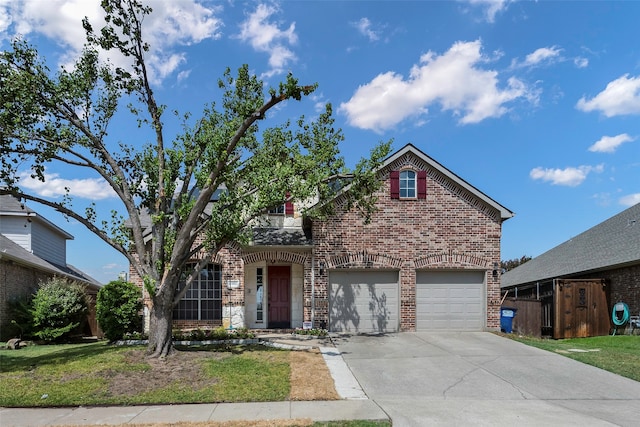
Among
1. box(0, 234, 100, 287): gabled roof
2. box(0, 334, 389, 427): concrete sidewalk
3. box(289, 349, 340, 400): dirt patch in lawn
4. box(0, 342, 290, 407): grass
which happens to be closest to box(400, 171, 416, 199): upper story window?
box(289, 349, 340, 400): dirt patch in lawn

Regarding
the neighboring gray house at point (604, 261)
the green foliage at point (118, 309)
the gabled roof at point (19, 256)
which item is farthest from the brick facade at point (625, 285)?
the gabled roof at point (19, 256)

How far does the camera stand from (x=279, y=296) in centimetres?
1755

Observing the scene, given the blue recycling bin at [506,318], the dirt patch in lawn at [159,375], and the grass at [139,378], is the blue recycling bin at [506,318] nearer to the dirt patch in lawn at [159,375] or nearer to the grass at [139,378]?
the grass at [139,378]

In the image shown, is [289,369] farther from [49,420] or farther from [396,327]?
[396,327]

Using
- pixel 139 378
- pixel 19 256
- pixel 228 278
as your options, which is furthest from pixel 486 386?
pixel 19 256

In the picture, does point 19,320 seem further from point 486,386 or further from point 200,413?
point 486,386

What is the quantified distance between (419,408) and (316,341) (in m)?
6.64

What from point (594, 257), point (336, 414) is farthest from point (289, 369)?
point (594, 257)

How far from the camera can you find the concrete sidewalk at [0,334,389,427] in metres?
7.29

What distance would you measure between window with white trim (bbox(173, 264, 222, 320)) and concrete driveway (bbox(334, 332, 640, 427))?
5.15m

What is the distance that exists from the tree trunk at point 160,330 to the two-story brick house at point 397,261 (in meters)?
4.90

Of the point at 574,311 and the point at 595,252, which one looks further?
the point at 595,252

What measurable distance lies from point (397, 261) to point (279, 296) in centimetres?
445

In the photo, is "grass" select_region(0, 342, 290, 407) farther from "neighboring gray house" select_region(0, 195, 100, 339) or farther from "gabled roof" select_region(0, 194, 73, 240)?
"gabled roof" select_region(0, 194, 73, 240)
